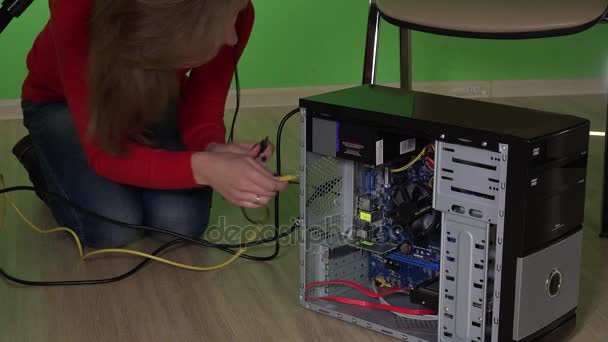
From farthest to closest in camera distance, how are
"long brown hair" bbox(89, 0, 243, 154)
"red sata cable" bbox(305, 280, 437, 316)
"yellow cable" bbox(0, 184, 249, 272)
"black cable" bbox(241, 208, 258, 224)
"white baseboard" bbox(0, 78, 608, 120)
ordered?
"white baseboard" bbox(0, 78, 608, 120) < "black cable" bbox(241, 208, 258, 224) < "yellow cable" bbox(0, 184, 249, 272) < "red sata cable" bbox(305, 280, 437, 316) < "long brown hair" bbox(89, 0, 243, 154)

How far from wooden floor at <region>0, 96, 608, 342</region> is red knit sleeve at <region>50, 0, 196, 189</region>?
202 mm

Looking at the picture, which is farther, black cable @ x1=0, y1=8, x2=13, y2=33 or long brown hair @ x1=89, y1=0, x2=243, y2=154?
long brown hair @ x1=89, y1=0, x2=243, y2=154

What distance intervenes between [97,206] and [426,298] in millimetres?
677

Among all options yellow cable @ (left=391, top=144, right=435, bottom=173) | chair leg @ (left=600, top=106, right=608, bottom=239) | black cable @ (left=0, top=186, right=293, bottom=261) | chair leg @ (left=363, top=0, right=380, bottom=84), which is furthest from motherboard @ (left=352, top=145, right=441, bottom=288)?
A: chair leg @ (left=600, top=106, right=608, bottom=239)

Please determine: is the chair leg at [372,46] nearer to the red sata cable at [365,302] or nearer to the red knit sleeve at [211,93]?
the red knit sleeve at [211,93]

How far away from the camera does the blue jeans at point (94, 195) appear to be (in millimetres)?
1550

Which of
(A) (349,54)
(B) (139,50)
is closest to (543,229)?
(B) (139,50)

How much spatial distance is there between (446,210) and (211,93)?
0.62 meters

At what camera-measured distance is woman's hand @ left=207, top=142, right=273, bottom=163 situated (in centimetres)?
129

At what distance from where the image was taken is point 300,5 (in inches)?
105

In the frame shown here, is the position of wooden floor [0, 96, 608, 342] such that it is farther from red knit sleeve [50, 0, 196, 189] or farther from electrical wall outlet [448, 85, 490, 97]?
electrical wall outlet [448, 85, 490, 97]

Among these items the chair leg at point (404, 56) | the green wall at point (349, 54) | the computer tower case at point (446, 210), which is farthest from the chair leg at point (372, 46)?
the green wall at point (349, 54)

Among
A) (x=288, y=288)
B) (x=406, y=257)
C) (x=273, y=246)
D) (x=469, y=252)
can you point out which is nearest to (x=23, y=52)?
(x=273, y=246)

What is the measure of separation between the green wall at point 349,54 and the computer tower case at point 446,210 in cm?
146
